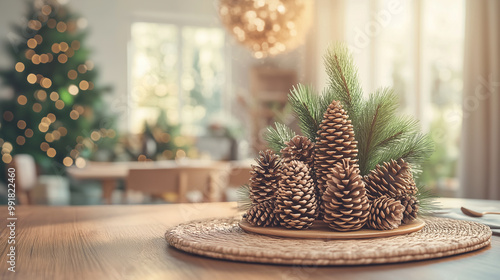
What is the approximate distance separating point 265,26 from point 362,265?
2.81m

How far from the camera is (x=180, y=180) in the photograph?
9.49 feet

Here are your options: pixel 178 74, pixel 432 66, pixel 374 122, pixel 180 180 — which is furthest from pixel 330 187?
pixel 178 74

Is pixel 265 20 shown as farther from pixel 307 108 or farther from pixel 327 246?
pixel 327 246

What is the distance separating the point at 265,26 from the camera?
10.3ft

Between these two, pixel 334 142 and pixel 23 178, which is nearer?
pixel 334 142

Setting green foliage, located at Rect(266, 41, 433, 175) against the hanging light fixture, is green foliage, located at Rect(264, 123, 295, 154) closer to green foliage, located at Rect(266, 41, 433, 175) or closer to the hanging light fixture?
green foliage, located at Rect(266, 41, 433, 175)

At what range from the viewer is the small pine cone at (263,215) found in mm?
588

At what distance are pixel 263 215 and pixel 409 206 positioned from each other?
0.17 metres

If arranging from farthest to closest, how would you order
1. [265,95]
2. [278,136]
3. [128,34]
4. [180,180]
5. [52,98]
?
1. [265,95]
2. [128,34]
3. [52,98]
4. [180,180]
5. [278,136]

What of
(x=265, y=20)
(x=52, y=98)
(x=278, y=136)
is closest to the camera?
(x=278, y=136)

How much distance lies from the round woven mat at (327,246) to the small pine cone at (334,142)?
94 millimetres

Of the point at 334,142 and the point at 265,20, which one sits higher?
the point at 265,20

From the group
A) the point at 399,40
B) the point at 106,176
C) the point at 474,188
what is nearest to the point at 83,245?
the point at 106,176

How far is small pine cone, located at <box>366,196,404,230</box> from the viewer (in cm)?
56
